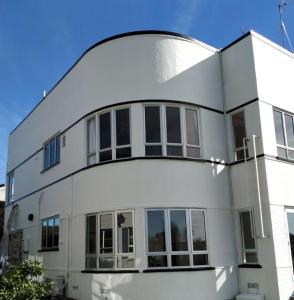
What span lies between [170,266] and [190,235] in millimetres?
1099

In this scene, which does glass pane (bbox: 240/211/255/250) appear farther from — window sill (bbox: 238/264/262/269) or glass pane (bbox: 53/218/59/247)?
glass pane (bbox: 53/218/59/247)

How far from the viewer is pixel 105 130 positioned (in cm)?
1429

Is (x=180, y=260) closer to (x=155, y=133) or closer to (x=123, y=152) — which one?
(x=123, y=152)

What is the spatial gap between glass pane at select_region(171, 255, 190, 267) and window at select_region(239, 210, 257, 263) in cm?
200

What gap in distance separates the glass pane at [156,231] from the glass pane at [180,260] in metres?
0.44

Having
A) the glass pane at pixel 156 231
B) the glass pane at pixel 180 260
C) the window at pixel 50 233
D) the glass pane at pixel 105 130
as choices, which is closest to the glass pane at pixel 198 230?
the glass pane at pixel 180 260

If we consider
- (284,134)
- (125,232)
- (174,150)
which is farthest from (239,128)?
(125,232)

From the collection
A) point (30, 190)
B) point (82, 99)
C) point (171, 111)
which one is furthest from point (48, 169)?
point (171, 111)

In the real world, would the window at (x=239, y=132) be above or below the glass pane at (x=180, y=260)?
above

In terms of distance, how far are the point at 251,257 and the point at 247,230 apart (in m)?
0.84

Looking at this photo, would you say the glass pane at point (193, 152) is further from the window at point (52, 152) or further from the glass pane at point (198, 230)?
the window at point (52, 152)

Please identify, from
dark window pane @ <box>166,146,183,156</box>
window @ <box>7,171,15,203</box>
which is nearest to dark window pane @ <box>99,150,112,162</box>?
dark window pane @ <box>166,146,183,156</box>

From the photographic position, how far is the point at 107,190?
13.5 m

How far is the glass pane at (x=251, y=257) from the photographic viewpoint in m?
13.2
